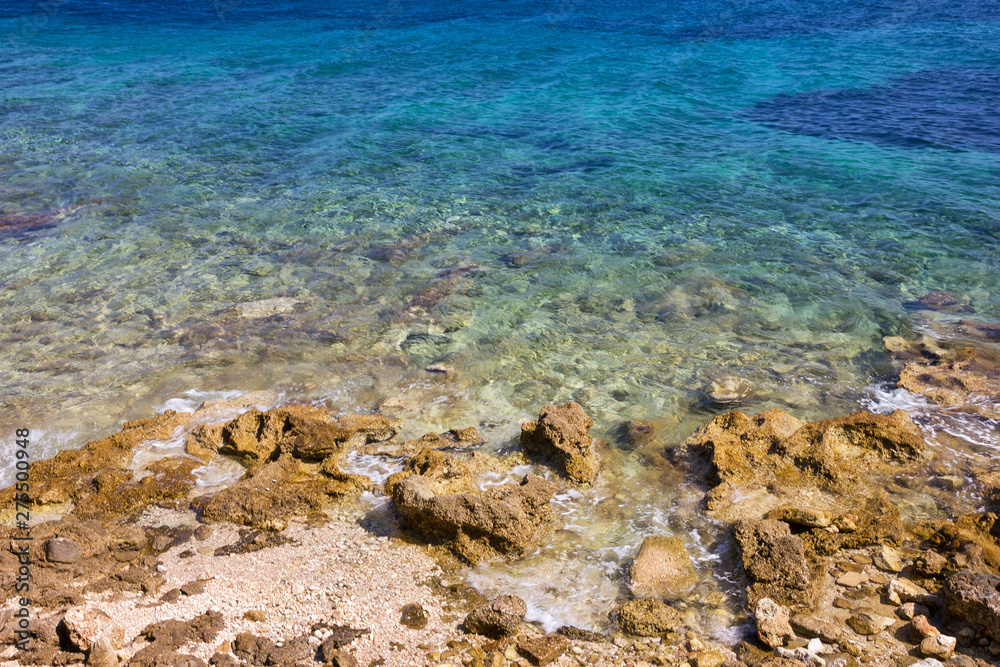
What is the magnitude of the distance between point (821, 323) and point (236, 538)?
245 inches

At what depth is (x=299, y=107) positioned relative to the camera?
54.3 ft

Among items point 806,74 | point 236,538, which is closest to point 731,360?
point 236,538

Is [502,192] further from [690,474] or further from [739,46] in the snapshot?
[739,46]

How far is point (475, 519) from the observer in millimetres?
4484

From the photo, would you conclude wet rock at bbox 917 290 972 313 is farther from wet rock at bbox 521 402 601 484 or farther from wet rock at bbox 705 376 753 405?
wet rock at bbox 521 402 601 484

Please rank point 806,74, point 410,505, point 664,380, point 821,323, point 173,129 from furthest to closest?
point 806,74
point 173,129
point 821,323
point 664,380
point 410,505

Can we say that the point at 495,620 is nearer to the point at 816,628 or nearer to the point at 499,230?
the point at 816,628

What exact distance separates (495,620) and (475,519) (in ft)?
2.53

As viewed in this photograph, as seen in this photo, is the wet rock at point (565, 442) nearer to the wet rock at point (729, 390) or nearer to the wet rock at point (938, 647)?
the wet rock at point (729, 390)

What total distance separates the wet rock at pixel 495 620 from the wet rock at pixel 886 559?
2259mm

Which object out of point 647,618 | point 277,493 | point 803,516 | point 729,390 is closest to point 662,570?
point 647,618

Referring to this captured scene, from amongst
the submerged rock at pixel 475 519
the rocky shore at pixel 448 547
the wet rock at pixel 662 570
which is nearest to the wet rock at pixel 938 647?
the rocky shore at pixel 448 547

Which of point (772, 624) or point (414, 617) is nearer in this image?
point (772, 624)

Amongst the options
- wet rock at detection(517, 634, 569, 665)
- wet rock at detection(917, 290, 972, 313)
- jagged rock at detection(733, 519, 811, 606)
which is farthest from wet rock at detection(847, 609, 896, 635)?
wet rock at detection(917, 290, 972, 313)
